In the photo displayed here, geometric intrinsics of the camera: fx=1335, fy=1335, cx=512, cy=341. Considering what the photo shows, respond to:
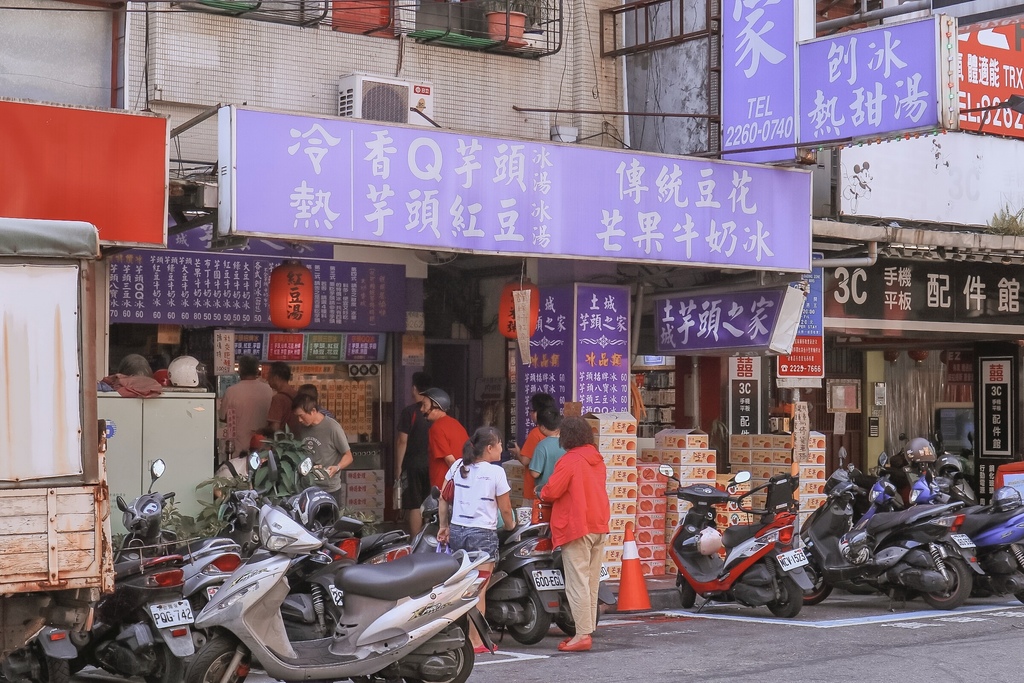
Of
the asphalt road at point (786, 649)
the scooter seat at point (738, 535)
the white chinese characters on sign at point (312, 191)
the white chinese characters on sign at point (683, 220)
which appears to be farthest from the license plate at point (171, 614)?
the white chinese characters on sign at point (683, 220)

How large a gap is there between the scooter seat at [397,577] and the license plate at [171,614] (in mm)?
918

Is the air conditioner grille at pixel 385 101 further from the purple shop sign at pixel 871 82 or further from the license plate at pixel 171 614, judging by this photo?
the license plate at pixel 171 614

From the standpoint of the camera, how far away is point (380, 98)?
13.3 metres

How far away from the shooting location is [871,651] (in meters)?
9.52

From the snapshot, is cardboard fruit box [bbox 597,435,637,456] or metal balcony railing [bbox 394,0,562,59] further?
metal balcony railing [bbox 394,0,562,59]

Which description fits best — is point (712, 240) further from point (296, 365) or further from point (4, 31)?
point (4, 31)

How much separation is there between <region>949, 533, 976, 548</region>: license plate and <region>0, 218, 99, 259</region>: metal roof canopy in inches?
316

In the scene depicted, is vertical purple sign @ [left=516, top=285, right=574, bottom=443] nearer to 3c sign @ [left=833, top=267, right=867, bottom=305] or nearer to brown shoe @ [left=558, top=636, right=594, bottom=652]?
3c sign @ [left=833, top=267, right=867, bottom=305]

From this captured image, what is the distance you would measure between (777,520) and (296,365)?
226 inches

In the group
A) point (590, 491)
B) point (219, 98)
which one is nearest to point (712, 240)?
point (590, 491)

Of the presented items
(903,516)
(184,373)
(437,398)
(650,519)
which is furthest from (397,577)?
(650,519)

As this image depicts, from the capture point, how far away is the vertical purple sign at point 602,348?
13859 millimetres

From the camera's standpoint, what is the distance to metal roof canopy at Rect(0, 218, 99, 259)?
647 centimetres

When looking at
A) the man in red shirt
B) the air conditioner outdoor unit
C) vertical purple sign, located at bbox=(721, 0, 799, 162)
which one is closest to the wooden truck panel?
the man in red shirt
